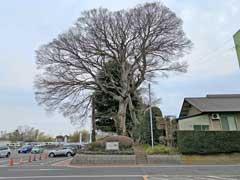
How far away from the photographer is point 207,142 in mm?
22359

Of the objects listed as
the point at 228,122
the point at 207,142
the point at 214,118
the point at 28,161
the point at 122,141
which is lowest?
the point at 28,161

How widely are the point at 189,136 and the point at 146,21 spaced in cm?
1556

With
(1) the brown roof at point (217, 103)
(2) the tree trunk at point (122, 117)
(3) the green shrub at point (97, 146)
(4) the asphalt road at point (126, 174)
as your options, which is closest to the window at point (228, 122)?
(1) the brown roof at point (217, 103)

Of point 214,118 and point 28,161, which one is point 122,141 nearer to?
point 28,161

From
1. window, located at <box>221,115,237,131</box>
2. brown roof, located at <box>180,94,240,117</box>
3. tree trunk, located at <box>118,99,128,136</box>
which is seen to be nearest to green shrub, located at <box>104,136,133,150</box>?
tree trunk, located at <box>118,99,128,136</box>

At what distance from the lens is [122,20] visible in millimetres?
32281

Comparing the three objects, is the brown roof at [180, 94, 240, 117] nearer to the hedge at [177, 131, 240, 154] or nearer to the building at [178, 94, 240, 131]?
the building at [178, 94, 240, 131]

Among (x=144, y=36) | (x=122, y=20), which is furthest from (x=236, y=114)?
Answer: (x=122, y=20)

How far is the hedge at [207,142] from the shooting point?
2219cm

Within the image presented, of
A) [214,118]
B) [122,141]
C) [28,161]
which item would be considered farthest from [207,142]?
[28,161]

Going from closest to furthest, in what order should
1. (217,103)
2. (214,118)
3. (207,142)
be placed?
(207,142) → (214,118) → (217,103)

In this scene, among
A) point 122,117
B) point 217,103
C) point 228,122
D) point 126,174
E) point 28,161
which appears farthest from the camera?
point 122,117

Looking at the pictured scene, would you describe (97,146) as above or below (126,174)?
above

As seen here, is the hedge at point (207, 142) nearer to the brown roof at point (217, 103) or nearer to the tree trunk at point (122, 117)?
the brown roof at point (217, 103)
